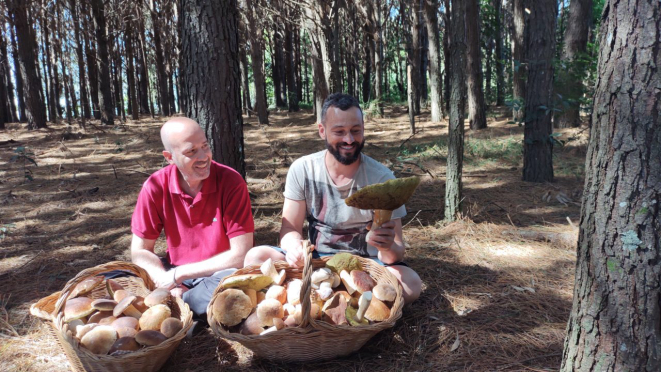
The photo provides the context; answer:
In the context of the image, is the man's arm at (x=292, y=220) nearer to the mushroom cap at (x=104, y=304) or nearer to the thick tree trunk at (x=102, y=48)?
the mushroom cap at (x=104, y=304)

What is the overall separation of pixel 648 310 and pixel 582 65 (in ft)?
18.0

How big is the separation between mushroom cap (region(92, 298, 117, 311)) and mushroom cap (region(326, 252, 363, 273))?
54.9 inches

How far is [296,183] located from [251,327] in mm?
1158

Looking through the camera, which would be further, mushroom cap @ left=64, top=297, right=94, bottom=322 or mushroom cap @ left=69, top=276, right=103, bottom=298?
mushroom cap @ left=69, top=276, right=103, bottom=298

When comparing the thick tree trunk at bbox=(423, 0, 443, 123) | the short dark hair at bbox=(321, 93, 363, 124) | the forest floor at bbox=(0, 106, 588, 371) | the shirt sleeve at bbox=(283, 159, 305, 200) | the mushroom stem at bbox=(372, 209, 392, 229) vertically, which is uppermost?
the thick tree trunk at bbox=(423, 0, 443, 123)

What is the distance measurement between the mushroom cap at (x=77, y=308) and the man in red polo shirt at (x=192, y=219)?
536 mm

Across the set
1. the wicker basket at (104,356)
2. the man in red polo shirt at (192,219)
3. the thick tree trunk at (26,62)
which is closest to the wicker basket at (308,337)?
the wicker basket at (104,356)

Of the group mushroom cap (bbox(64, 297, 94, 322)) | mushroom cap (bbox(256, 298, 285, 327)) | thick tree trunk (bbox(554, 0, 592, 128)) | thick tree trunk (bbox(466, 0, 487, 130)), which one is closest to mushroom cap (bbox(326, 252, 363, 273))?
mushroom cap (bbox(256, 298, 285, 327))

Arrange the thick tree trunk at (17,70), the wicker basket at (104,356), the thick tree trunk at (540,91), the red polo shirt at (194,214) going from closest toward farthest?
the wicker basket at (104,356) → the red polo shirt at (194,214) → the thick tree trunk at (540,91) → the thick tree trunk at (17,70)

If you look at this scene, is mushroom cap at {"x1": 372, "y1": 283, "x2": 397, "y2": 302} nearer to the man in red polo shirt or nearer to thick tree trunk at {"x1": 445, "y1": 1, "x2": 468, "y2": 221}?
the man in red polo shirt

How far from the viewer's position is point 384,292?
2.60 meters

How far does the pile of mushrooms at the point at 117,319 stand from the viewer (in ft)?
7.47

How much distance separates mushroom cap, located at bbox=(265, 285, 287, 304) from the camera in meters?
2.61

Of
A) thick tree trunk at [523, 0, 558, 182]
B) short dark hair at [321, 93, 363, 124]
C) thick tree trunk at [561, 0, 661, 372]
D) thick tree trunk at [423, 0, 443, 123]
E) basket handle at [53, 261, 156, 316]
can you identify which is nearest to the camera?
thick tree trunk at [561, 0, 661, 372]
